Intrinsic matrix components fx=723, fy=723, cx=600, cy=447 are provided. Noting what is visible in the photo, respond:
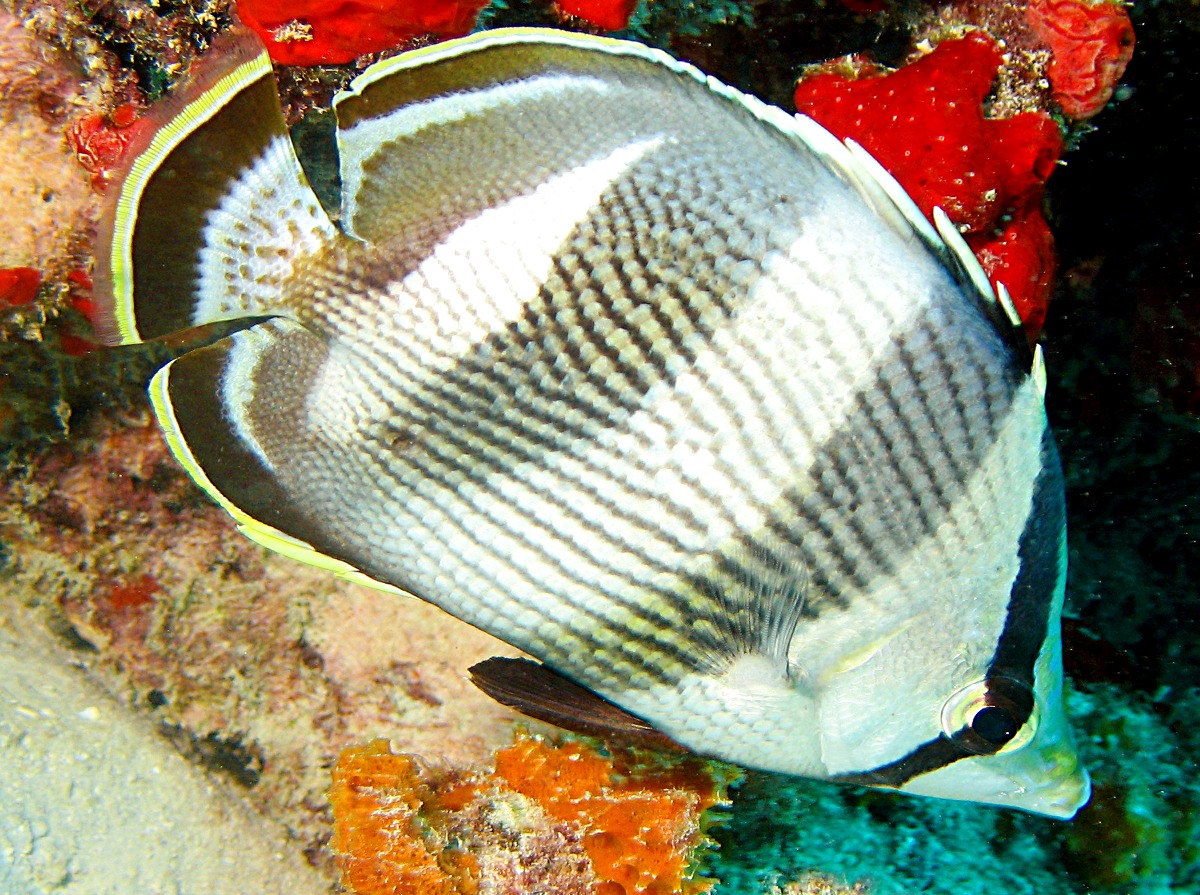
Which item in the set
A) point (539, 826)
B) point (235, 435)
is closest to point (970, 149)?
point (235, 435)

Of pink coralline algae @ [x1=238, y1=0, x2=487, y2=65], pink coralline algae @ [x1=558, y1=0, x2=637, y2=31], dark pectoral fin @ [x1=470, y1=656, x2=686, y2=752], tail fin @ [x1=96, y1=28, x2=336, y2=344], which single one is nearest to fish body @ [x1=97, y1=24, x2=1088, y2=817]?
tail fin @ [x1=96, y1=28, x2=336, y2=344]

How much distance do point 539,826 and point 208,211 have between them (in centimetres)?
180

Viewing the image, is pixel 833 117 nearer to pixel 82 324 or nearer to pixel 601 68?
pixel 601 68

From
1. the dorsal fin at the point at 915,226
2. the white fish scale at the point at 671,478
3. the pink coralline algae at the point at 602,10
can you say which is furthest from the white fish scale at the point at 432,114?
the pink coralline algae at the point at 602,10

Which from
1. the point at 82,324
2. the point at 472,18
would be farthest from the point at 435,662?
the point at 472,18

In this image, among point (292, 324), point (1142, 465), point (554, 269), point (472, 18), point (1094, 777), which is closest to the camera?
point (554, 269)

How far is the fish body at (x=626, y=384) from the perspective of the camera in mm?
1219

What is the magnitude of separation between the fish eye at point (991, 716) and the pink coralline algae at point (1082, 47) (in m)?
1.34

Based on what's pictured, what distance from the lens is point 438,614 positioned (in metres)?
2.70

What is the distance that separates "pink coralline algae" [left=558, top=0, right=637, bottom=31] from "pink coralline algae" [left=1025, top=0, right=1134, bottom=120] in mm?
941

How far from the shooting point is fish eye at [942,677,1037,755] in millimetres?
1357

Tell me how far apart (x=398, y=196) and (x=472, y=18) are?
695 mm

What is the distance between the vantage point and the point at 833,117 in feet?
5.82

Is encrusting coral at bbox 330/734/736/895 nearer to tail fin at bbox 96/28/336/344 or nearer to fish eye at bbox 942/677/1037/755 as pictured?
fish eye at bbox 942/677/1037/755
